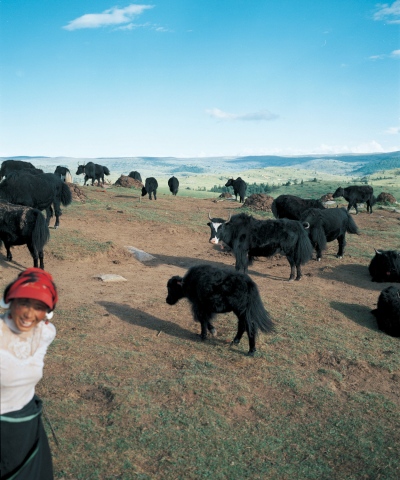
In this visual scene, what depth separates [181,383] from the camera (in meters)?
5.24

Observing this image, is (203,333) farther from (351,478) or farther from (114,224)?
(114,224)

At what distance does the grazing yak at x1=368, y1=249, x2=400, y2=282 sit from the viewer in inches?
423

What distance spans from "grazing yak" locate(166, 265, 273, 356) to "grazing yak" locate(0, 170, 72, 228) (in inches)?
301

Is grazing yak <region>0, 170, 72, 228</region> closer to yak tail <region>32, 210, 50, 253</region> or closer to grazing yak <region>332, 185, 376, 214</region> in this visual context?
yak tail <region>32, 210, 50, 253</region>

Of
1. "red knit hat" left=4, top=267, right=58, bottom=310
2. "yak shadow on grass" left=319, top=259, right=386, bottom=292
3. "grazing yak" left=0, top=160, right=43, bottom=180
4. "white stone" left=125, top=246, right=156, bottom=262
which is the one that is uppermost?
"grazing yak" left=0, top=160, right=43, bottom=180

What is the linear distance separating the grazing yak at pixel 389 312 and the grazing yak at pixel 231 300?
9.19 feet

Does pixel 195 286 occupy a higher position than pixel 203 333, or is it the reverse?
pixel 195 286

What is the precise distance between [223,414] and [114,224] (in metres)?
11.6

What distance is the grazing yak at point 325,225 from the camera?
12.1m

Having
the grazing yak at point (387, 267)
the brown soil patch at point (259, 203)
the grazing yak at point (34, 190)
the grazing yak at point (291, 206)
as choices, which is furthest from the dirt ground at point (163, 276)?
the brown soil patch at point (259, 203)

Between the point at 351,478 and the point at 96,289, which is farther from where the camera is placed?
the point at 96,289

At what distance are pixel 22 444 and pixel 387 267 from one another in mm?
10102

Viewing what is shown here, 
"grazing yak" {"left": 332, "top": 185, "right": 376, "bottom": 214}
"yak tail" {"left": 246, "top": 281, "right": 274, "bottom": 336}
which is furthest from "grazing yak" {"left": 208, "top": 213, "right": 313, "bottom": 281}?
"grazing yak" {"left": 332, "top": 185, "right": 376, "bottom": 214}

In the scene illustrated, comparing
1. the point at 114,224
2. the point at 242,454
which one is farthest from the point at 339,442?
the point at 114,224
